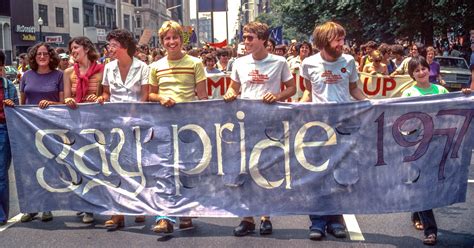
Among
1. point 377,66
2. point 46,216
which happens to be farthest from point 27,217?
point 377,66

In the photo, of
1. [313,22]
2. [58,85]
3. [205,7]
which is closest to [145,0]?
[313,22]

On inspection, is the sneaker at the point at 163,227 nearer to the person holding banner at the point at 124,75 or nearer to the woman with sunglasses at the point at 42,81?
the person holding banner at the point at 124,75

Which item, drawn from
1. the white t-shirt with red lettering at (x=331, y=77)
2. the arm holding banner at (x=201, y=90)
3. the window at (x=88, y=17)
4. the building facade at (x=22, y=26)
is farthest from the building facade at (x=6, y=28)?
the white t-shirt with red lettering at (x=331, y=77)

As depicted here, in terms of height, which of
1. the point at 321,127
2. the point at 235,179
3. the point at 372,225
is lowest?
the point at 372,225

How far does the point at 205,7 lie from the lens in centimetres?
2402

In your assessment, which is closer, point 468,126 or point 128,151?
point 468,126

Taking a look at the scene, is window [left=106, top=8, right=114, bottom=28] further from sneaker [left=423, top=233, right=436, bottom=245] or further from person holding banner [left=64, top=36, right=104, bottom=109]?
sneaker [left=423, top=233, right=436, bottom=245]

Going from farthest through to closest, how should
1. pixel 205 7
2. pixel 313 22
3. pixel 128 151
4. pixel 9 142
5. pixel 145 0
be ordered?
pixel 145 0
pixel 313 22
pixel 205 7
pixel 9 142
pixel 128 151

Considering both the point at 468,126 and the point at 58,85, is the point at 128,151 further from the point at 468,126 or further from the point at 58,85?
the point at 468,126

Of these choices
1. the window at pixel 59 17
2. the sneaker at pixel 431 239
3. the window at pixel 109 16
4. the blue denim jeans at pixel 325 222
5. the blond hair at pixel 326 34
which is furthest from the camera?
the window at pixel 109 16

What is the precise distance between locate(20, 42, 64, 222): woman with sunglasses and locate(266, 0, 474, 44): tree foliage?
68.1 ft

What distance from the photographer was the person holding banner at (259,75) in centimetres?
612

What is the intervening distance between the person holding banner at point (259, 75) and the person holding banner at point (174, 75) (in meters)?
0.38

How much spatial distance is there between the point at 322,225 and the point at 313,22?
3496 centimetres
